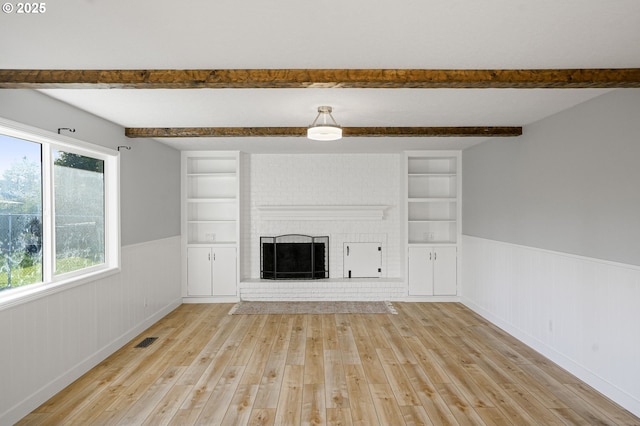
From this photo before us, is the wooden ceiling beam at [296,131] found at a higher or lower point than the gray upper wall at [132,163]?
higher

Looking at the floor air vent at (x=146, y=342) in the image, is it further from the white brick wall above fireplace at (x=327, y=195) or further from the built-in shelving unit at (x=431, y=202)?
the built-in shelving unit at (x=431, y=202)

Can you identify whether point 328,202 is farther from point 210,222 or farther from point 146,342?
point 146,342

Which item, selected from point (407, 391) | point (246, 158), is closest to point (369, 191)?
point (246, 158)

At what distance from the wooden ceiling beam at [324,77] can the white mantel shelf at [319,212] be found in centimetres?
415

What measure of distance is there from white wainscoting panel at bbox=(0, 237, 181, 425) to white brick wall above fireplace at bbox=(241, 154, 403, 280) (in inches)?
70.8

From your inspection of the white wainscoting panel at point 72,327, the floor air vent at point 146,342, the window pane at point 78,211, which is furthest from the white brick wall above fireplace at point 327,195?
the window pane at point 78,211

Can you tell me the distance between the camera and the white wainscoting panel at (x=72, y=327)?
288 centimetres

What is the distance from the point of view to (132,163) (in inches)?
192

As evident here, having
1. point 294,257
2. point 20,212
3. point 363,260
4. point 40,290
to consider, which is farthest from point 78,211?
point 363,260

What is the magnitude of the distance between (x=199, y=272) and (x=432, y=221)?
13.2 ft

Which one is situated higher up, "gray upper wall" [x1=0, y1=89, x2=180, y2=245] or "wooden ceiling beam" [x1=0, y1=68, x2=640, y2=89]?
"wooden ceiling beam" [x1=0, y1=68, x2=640, y2=89]

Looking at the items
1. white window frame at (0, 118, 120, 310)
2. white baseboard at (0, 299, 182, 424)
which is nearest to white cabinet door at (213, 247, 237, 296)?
white baseboard at (0, 299, 182, 424)

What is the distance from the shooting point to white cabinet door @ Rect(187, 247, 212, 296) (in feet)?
21.5

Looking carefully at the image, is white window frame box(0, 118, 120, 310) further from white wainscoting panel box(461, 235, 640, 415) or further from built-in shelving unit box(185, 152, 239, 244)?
white wainscoting panel box(461, 235, 640, 415)
